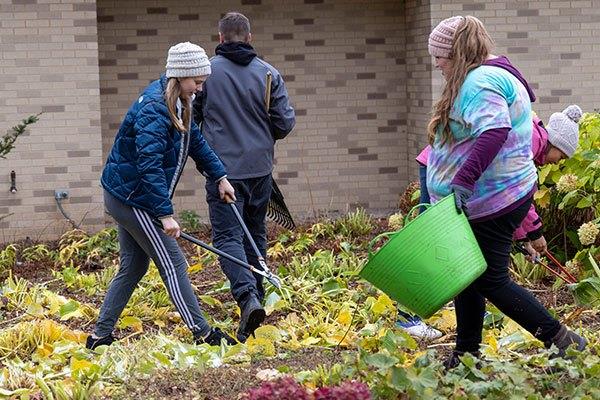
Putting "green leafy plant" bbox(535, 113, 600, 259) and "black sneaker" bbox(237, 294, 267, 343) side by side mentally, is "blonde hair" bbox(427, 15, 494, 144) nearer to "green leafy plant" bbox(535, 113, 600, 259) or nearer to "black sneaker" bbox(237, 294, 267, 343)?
"black sneaker" bbox(237, 294, 267, 343)

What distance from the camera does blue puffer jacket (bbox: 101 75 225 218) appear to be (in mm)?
6461

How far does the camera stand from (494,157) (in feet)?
18.2

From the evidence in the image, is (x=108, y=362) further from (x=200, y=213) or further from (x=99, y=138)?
(x=200, y=213)

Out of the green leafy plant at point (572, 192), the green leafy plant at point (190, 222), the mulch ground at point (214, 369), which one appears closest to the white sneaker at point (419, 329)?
the mulch ground at point (214, 369)

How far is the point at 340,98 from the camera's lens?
12.3 metres

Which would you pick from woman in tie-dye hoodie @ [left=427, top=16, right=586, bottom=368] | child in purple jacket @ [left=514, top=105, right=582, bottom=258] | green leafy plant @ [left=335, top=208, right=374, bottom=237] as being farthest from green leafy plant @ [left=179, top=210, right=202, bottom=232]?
woman in tie-dye hoodie @ [left=427, top=16, right=586, bottom=368]

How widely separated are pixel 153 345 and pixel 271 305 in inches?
56.1

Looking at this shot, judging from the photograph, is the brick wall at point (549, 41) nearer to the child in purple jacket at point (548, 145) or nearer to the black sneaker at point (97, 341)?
the child in purple jacket at point (548, 145)

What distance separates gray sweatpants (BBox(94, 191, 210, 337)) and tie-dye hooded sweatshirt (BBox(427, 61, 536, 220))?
175cm

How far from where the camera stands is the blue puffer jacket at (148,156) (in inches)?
254

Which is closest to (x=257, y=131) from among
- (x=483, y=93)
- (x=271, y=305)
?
(x=271, y=305)

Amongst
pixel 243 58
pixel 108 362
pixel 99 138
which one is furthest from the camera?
pixel 99 138

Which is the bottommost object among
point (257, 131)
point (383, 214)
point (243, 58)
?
point (383, 214)

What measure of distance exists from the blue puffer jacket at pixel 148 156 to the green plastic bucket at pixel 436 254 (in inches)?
62.6
